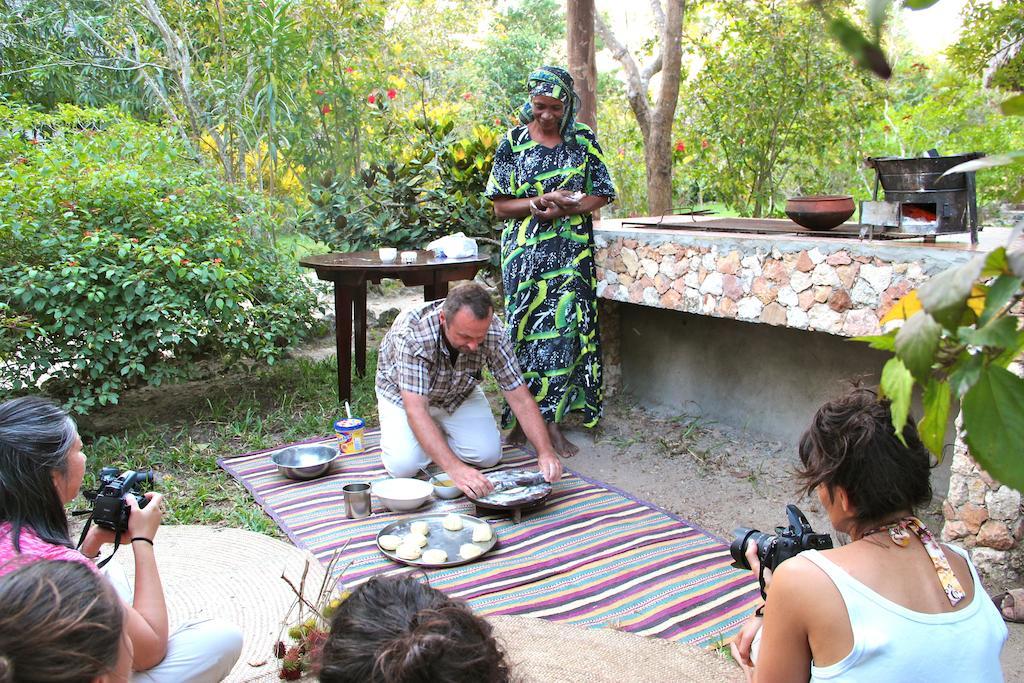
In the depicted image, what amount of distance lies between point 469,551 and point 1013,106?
2.57 meters

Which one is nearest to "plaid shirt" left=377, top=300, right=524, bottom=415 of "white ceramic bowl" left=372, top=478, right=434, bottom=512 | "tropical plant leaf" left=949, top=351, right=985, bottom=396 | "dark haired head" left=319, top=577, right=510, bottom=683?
"white ceramic bowl" left=372, top=478, right=434, bottom=512

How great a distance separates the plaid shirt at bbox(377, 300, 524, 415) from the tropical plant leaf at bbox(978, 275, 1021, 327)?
2.94 m

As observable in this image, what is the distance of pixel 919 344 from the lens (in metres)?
0.55

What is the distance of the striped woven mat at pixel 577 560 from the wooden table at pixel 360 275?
93 cm

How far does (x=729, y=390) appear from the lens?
446 cm

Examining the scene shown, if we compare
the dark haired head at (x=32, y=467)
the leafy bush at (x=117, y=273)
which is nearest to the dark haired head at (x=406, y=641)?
the dark haired head at (x=32, y=467)

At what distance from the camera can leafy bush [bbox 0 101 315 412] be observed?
3809 millimetres

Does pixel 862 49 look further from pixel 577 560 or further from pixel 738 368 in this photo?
pixel 738 368

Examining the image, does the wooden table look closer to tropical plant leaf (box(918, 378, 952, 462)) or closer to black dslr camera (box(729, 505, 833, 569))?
black dslr camera (box(729, 505, 833, 569))

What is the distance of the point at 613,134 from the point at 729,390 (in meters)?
5.41

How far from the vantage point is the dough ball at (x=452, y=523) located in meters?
3.12

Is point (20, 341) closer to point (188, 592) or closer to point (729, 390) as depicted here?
point (188, 592)

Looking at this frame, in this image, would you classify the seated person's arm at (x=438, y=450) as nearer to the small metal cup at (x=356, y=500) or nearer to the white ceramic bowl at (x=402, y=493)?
the white ceramic bowl at (x=402, y=493)

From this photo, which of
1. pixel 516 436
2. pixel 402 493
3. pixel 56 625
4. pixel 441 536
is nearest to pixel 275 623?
pixel 441 536
